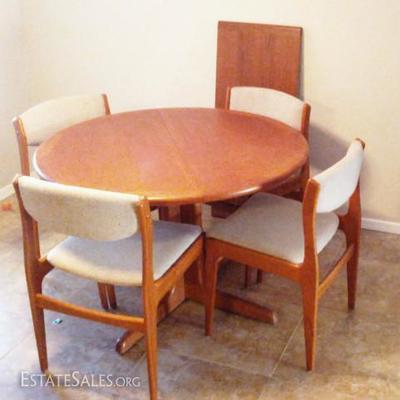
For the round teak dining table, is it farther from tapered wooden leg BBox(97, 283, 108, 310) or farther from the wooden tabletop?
tapered wooden leg BBox(97, 283, 108, 310)

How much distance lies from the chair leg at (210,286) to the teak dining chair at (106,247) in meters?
0.05

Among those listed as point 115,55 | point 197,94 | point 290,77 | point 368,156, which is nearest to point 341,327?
point 368,156

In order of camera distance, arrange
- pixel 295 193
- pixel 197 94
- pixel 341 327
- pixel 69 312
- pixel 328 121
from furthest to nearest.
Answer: pixel 197 94
pixel 328 121
pixel 295 193
pixel 341 327
pixel 69 312

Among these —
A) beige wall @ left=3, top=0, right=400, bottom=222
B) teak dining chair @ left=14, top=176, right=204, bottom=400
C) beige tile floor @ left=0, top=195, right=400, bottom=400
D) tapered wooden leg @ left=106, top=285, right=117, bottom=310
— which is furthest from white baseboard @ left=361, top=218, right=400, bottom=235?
tapered wooden leg @ left=106, top=285, right=117, bottom=310

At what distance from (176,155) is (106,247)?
428mm

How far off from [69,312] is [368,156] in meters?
1.73

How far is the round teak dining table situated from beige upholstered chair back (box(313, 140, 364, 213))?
0.63 feet

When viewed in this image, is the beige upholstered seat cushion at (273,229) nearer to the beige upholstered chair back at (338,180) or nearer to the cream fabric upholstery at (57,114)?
the beige upholstered chair back at (338,180)

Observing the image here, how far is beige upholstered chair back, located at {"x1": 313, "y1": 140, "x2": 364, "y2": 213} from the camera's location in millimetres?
1891

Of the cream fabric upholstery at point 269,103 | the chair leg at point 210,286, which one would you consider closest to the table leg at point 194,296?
the chair leg at point 210,286

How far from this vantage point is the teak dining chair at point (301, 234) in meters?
1.94

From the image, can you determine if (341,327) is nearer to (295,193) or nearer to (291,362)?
(291,362)

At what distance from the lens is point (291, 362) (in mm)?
2227

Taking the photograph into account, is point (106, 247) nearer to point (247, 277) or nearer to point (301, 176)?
point (247, 277)
